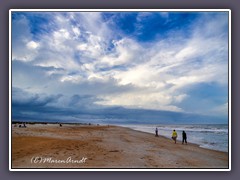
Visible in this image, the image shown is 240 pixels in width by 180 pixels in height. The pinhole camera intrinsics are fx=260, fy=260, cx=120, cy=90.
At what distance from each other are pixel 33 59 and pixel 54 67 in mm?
572

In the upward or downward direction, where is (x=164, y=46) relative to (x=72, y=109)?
upward

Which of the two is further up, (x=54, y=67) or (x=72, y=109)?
(x=54, y=67)

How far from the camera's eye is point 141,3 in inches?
266

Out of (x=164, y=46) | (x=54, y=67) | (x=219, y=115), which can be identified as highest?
(x=164, y=46)

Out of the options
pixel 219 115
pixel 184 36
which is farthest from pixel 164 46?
pixel 219 115

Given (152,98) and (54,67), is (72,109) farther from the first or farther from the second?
(152,98)

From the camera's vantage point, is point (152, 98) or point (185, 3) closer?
point (185, 3)

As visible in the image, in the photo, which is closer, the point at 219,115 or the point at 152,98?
the point at 219,115

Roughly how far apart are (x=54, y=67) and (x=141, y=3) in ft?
9.34

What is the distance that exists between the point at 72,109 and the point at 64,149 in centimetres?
124
